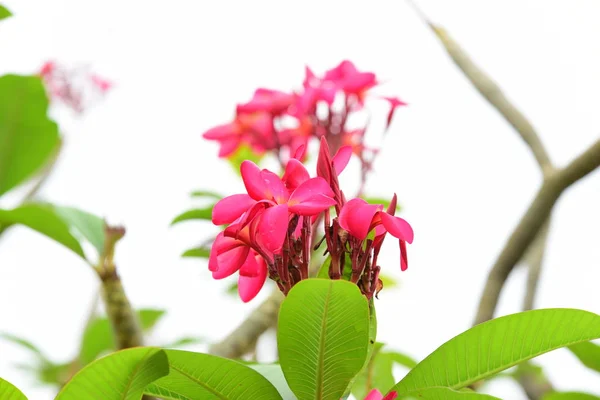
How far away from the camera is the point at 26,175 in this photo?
0.95m

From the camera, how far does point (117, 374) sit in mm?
424

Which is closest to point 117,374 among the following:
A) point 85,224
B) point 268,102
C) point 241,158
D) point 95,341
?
point 85,224

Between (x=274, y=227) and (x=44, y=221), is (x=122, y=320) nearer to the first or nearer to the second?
(x=44, y=221)

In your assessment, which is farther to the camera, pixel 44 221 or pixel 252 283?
pixel 44 221

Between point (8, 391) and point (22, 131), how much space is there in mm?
605

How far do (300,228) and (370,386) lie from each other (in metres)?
0.34

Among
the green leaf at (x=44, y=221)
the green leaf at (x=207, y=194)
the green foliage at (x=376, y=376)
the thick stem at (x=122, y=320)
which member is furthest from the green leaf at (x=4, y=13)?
the green foliage at (x=376, y=376)

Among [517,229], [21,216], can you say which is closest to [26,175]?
[21,216]

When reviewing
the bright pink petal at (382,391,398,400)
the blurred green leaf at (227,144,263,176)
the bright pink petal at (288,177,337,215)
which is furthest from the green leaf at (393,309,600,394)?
the blurred green leaf at (227,144,263,176)

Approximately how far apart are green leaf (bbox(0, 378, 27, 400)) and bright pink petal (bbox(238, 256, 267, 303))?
0.62 feet

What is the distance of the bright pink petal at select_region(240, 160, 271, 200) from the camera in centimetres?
51

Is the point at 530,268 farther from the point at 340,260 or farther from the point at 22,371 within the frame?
the point at 22,371

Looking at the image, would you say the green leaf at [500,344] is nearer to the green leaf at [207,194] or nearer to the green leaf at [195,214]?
the green leaf at [195,214]

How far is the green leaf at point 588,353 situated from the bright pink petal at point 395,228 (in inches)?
14.4
